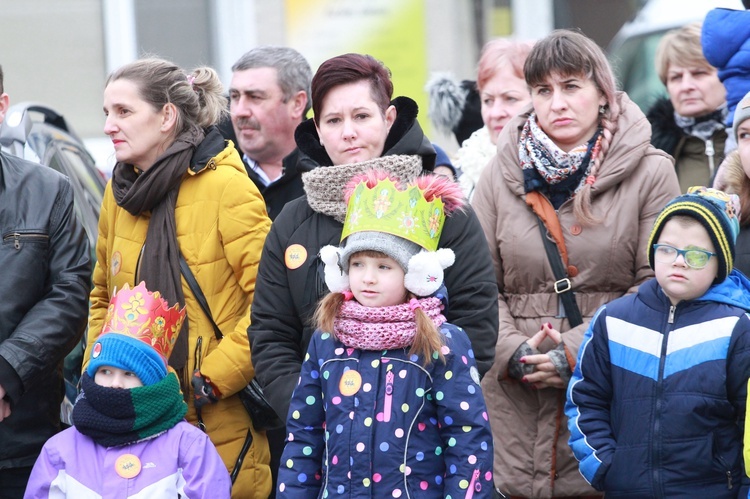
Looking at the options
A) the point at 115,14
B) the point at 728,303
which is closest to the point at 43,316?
the point at 728,303

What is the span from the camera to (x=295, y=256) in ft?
15.3

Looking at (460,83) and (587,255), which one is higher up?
(460,83)

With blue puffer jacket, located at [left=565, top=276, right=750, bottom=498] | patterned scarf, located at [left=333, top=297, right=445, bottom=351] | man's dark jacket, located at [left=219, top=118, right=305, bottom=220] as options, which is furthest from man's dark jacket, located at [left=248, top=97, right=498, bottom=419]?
man's dark jacket, located at [left=219, top=118, right=305, bottom=220]

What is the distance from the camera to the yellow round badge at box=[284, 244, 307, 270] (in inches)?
183

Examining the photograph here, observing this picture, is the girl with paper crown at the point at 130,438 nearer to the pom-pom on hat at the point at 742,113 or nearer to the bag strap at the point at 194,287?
the bag strap at the point at 194,287

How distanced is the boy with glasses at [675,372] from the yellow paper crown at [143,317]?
147 centimetres

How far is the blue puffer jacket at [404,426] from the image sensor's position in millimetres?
4133

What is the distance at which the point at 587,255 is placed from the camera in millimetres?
5188

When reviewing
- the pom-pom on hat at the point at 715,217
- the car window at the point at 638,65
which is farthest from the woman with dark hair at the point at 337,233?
the car window at the point at 638,65

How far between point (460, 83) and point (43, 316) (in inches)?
122

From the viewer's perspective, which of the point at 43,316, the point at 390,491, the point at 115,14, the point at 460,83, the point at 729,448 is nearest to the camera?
the point at 390,491

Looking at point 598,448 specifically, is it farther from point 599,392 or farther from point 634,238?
point 634,238

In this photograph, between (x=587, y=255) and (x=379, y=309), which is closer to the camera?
(x=379, y=309)

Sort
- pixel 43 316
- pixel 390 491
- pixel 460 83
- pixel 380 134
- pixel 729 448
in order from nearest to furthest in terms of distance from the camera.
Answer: pixel 390 491 → pixel 729 448 → pixel 380 134 → pixel 43 316 → pixel 460 83
